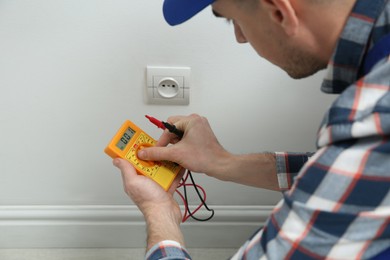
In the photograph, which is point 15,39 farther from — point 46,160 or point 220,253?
point 220,253

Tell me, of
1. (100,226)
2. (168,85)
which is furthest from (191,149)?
(100,226)

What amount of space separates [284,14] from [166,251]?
1.29ft

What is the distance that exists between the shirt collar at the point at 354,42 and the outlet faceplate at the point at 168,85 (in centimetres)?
39

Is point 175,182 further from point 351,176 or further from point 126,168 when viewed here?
point 351,176

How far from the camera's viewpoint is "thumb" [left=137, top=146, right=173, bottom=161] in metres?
0.78

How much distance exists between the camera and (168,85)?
910mm

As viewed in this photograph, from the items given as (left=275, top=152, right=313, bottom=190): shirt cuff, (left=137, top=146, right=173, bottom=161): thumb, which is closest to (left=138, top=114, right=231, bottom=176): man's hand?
(left=137, top=146, right=173, bottom=161): thumb

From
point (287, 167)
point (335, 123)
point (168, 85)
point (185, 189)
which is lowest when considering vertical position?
point (185, 189)

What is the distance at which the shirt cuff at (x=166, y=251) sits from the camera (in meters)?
0.66

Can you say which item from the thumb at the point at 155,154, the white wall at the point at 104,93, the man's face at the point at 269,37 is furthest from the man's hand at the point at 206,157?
the man's face at the point at 269,37

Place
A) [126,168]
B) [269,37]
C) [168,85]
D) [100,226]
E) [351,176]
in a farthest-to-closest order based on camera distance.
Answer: [100,226]
[168,85]
[126,168]
[269,37]
[351,176]

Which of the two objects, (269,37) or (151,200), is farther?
(151,200)

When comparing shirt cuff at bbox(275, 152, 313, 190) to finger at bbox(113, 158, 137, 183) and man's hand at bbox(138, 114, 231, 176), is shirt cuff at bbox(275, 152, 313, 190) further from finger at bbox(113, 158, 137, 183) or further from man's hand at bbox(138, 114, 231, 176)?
finger at bbox(113, 158, 137, 183)

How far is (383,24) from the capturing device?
50cm
